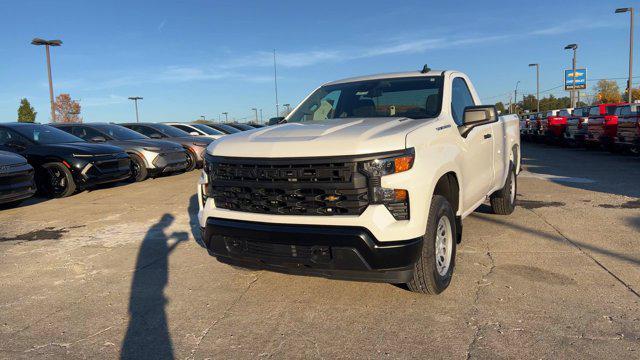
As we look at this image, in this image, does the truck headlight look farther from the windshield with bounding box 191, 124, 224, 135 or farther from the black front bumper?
the windshield with bounding box 191, 124, 224, 135

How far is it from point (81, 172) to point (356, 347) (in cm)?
797

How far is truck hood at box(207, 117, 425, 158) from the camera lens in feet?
10.6

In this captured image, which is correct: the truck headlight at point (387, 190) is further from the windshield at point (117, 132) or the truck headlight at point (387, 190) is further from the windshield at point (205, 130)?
the windshield at point (205, 130)

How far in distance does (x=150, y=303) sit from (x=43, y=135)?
7808 mm

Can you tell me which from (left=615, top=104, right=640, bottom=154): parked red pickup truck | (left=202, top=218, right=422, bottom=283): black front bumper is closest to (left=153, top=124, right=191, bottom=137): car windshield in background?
(left=202, top=218, right=422, bottom=283): black front bumper

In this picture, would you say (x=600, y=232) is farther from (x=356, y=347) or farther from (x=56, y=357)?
(x=56, y=357)

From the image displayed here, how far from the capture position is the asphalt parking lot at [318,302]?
3.06 m

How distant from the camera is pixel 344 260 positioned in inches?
124

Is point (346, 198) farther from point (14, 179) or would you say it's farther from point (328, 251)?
point (14, 179)

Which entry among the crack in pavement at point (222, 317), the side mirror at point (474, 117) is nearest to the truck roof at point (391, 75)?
the side mirror at point (474, 117)

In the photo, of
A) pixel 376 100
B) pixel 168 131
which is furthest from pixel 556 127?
pixel 376 100

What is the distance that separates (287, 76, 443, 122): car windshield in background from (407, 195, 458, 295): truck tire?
103 cm

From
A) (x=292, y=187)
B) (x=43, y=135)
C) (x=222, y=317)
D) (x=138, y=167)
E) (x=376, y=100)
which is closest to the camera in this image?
(x=292, y=187)

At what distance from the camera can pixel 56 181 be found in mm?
9383
